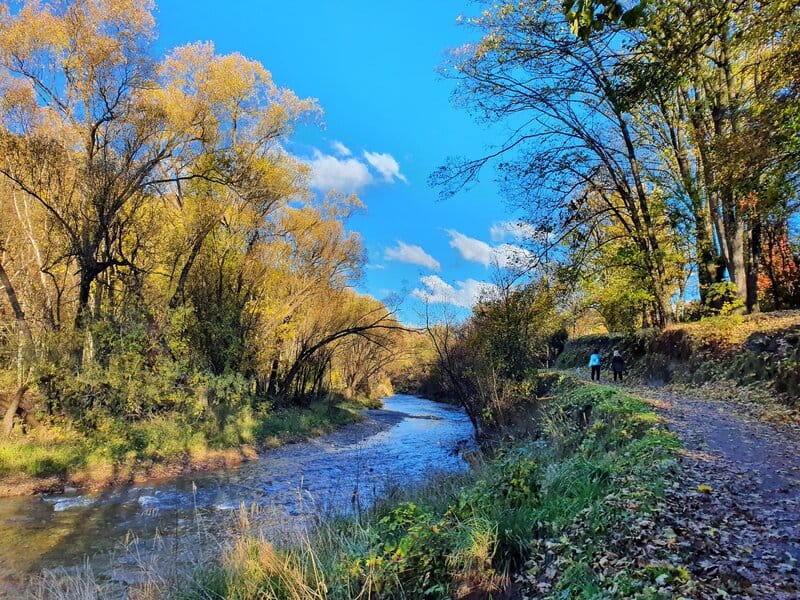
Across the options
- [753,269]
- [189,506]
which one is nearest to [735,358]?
[753,269]

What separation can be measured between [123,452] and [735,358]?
18397 mm

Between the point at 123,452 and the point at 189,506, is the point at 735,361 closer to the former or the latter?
the point at 189,506

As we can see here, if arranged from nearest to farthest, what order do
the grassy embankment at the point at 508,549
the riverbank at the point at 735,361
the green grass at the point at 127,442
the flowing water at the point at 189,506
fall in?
the grassy embankment at the point at 508,549, the flowing water at the point at 189,506, the riverbank at the point at 735,361, the green grass at the point at 127,442

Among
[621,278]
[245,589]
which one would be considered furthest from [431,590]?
[621,278]

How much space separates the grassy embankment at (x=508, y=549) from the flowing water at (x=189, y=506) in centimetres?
95

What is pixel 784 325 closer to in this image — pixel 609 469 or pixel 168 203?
pixel 609 469

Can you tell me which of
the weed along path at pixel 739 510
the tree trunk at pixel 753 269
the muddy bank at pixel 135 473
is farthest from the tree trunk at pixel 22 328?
the tree trunk at pixel 753 269

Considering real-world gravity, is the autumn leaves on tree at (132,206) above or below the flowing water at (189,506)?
above

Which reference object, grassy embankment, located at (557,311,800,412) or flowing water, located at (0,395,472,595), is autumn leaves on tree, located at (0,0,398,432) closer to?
flowing water, located at (0,395,472,595)

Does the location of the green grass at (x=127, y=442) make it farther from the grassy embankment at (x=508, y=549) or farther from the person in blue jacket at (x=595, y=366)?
the person in blue jacket at (x=595, y=366)

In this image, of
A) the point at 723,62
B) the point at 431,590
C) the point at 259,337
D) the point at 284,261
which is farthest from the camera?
the point at 284,261

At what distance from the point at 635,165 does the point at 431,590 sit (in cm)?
1743

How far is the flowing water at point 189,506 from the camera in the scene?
25.6 feet

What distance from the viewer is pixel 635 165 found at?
17.5 metres
